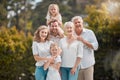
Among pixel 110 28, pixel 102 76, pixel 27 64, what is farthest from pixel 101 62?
pixel 27 64

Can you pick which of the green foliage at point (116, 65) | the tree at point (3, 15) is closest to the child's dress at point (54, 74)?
the green foliage at point (116, 65)

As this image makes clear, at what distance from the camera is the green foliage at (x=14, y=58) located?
13.9 meters

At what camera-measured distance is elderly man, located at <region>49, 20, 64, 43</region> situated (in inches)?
A: 168

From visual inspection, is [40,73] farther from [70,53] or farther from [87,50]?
[87,50]

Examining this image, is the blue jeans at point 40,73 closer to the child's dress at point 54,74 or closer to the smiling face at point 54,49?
the child's dress at point 54,74

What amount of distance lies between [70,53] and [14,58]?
10121 mm

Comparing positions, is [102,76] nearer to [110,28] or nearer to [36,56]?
[110,28]

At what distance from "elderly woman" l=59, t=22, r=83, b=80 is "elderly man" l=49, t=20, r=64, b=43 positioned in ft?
0.24

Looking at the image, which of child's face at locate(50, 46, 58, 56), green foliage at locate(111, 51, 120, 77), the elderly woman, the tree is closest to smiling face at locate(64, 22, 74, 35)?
the elderly woman

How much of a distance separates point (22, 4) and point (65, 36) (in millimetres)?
19612

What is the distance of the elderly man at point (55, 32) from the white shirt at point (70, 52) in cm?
9

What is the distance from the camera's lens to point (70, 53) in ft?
13.8

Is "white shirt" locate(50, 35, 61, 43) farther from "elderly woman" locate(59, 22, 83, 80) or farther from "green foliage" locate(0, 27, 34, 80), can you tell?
"green foliage" locate(0, 27, 34, 80)

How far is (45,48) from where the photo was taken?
4.23 m
